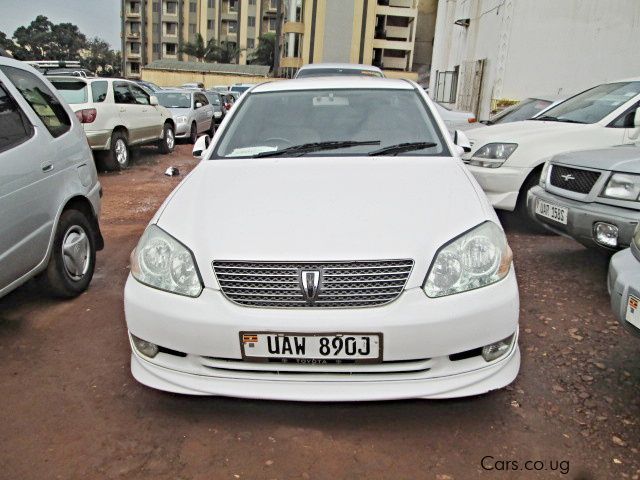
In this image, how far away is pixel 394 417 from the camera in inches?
98.7

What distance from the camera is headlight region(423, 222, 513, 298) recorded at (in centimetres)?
224

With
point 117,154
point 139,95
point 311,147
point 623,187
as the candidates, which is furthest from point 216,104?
point 623,187

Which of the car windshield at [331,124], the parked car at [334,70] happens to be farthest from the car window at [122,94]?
the car windshield at [331,124]

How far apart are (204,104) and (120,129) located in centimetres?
577

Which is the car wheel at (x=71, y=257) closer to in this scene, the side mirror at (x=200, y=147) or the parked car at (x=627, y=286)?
the side mirror at (x=200, y=147)

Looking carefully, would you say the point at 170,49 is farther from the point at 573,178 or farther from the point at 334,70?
the point at 573,178

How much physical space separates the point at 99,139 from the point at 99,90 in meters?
1.05

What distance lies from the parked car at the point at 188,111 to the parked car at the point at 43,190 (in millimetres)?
9745

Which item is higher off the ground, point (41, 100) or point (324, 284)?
point (41, 100)

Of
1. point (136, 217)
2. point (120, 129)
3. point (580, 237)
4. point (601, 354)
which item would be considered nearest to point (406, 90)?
point (580, 237)

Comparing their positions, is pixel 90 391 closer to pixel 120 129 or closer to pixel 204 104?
pixel 120 129

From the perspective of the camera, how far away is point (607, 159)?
3.90 m

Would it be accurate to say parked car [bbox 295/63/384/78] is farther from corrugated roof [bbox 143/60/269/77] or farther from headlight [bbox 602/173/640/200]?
corrugated roof [bbox 143/60/269/77]

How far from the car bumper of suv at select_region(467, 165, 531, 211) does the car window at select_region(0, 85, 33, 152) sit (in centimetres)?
408
